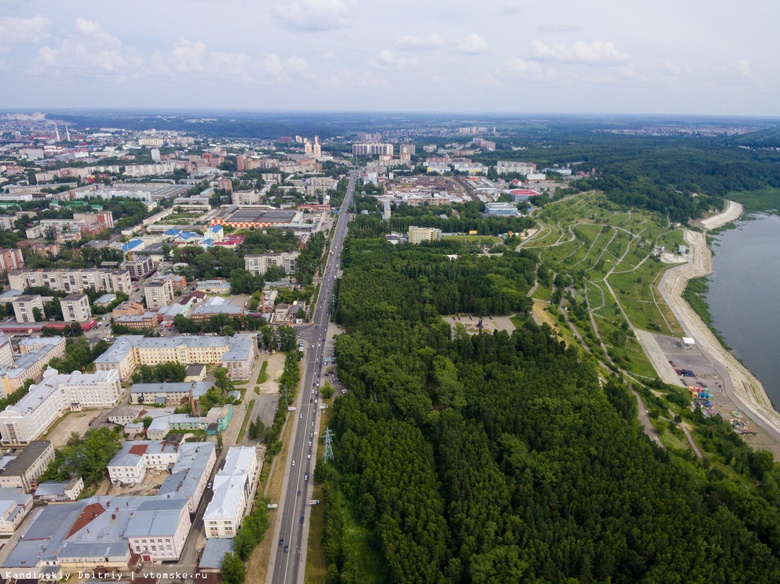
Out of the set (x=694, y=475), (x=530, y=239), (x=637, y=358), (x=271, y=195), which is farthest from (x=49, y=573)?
(x=271, y=195)

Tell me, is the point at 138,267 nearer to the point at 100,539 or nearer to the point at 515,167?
the point at 100,539

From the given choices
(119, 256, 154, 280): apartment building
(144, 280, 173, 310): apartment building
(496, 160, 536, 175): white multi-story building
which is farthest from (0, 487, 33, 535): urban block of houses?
(496, 160, 536, 175): white multi-story building

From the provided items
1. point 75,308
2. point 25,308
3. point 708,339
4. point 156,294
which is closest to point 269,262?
point 156,294

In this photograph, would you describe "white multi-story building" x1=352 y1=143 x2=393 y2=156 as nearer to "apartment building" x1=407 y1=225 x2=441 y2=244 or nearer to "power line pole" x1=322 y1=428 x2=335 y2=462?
"apartment building" x1=407 y1=225 x2=441 y2=244

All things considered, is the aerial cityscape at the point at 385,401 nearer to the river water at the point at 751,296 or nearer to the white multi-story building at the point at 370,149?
the river water at the point at 751,296

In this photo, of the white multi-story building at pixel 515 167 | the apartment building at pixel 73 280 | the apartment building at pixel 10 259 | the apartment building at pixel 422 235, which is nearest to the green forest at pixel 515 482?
the apartment building at pixel 73 280

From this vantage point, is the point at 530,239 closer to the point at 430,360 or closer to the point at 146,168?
the point at 430,360
